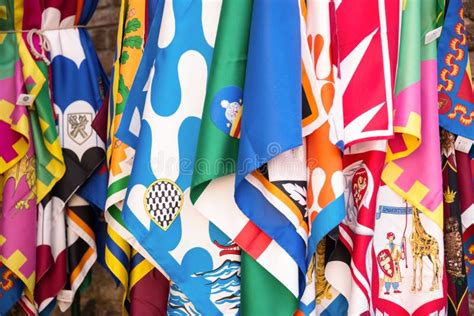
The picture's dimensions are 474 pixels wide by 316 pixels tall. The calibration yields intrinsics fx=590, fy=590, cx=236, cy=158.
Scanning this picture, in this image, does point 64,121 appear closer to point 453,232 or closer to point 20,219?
point 20,219

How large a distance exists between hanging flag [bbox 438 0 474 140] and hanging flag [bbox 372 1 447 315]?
0.14 ft

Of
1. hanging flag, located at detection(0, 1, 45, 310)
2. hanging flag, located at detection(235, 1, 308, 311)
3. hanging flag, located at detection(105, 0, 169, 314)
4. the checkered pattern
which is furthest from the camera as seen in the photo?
hanging flag, located at detection(0, 1, 45, 310)

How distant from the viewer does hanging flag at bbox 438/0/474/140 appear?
3.68 feet

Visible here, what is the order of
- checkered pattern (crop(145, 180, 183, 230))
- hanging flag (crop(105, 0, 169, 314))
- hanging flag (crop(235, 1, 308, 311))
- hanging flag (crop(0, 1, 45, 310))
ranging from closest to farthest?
hanging flag (crop(235, 1, 308, 311)), checkered pattern (crop(145, 180, 183, 230)), hanging flag (crop(105, 0, 169, 314)), hanging flag (crop(0, 1, 45, 310))

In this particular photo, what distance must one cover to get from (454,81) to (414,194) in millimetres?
241

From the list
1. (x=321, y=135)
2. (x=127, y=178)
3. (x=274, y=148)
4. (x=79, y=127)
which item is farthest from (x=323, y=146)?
(x=79, y=127)

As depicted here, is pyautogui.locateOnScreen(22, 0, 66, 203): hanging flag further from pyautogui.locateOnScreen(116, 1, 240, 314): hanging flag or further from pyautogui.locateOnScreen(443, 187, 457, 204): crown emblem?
pyautogui.locateOnScreen(443, 187, 457, 204): crown emblem

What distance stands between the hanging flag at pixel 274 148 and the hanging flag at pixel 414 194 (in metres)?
0.19

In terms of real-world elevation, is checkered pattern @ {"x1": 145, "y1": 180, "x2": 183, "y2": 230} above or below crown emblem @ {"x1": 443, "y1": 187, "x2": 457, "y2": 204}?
above

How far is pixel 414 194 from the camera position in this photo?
1076mm

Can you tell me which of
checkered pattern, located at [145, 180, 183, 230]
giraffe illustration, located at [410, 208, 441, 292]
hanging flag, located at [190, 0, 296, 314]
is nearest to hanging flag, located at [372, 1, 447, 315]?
giraffe illustration, located at [410, 208, 441, 292]

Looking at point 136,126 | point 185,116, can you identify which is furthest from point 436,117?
point 136,126

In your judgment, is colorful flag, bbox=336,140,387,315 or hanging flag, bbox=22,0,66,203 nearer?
colorful flag, bbox=336,140,387,315

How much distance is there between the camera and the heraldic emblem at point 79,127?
4.42 ft
